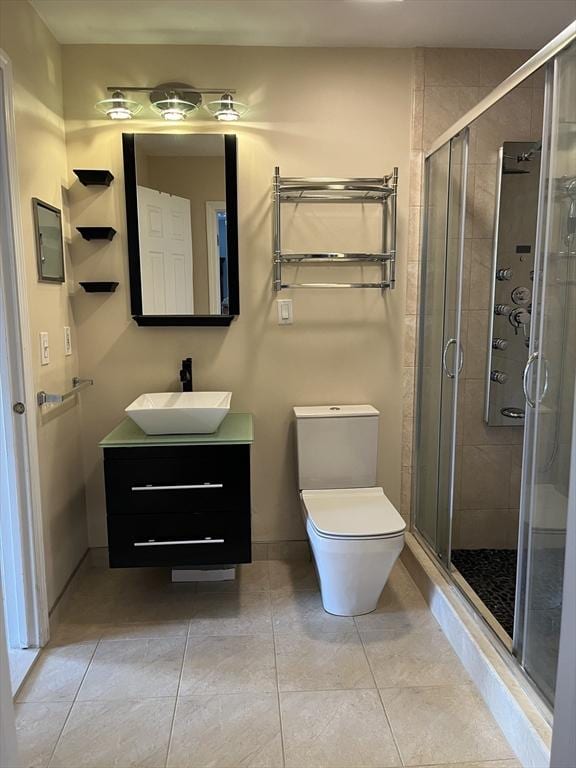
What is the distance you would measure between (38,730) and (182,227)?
2.09 meters

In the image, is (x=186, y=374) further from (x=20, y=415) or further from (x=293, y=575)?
(x=293, y=575)

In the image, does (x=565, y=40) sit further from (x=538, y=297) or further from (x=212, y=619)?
(x=212, y=619)

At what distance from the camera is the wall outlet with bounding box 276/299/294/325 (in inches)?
112

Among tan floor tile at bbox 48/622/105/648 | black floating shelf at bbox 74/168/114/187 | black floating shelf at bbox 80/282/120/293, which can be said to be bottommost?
tan floor tile at bbox 48/622/105/648

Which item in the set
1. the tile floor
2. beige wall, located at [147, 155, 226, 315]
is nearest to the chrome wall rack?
beige wall, located at [147, 155, 226, 315]

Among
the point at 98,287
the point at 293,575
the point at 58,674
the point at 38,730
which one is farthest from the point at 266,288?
the point at 38,730

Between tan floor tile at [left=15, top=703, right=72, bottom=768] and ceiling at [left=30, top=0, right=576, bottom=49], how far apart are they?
261 centimetres

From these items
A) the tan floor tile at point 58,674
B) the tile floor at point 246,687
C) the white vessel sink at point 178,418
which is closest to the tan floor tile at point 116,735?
the tile floor at point 246,687

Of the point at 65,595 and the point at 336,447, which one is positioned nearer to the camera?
the point at 65,595

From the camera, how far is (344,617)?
2.46m

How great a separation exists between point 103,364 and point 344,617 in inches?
64.6

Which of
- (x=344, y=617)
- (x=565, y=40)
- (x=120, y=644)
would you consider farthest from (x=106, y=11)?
(x=344, y=617)

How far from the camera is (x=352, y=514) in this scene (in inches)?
97.3

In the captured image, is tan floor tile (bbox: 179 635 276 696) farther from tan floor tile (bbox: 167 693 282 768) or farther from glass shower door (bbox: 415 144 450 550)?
glass shower door (bbox: 415 144 450 550)
